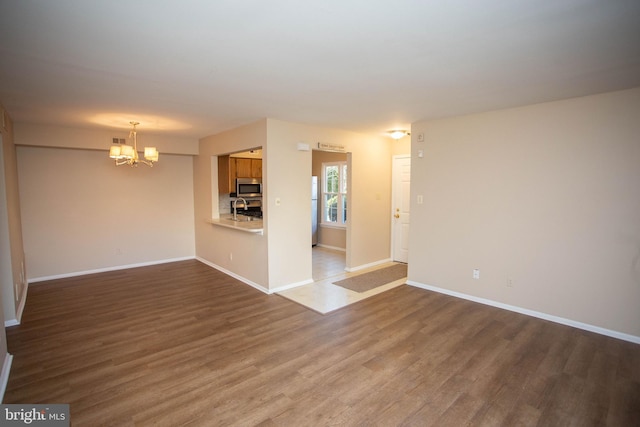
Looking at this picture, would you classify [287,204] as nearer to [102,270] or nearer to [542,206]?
[542,206]

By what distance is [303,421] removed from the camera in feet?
6.98

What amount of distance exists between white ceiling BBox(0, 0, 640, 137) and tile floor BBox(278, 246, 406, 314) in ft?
8.21

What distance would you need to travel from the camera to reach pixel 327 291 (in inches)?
186

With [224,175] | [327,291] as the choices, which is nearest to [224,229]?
[224,175]

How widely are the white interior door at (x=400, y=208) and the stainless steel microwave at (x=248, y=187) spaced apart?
2877 mm

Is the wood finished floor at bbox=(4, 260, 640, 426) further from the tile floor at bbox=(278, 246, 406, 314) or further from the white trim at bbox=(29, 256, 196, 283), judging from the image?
the white trim at bbox=(29, 256, 196, 283)

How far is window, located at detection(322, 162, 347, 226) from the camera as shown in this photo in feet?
24.8

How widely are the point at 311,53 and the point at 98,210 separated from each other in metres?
5.42

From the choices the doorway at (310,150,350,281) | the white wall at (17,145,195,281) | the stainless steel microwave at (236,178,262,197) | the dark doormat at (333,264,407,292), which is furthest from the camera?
the doorway at (310,150,350,281)

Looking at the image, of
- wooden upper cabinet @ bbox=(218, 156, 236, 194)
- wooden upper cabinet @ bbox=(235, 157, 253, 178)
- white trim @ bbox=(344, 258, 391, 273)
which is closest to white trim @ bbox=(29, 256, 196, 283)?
wooden upper cabinet @ bbox=(218, 156, 236, 194)

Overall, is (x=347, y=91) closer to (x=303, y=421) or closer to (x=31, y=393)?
(x=303, y=421)

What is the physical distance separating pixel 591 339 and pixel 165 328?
4498 millimetres

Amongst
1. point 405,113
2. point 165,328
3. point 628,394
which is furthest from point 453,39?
point 165,328

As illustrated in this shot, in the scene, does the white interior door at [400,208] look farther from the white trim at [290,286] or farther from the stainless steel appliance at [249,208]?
the stainless steel appliance at [249,208]
